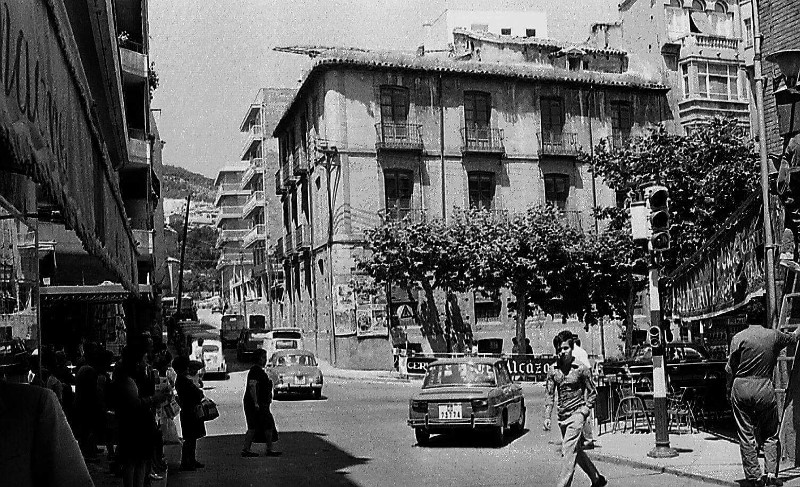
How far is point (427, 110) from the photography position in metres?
45.4

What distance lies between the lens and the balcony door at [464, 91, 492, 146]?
46125mm

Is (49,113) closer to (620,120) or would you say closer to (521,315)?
(521,315)

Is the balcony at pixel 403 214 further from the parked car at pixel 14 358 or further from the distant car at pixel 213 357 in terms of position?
the parked car at pixel 14 358

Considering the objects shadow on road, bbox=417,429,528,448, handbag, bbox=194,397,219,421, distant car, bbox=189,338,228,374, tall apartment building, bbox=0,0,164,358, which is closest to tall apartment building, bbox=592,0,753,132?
distant car, bbox=189,338,228,374

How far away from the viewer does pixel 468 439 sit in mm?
17953

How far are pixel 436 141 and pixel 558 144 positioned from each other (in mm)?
6413

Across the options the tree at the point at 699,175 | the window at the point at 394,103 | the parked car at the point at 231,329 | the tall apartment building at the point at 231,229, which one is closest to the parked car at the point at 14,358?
the tree at the point at 699,175

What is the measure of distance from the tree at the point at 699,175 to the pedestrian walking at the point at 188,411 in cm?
1872

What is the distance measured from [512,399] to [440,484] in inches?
220

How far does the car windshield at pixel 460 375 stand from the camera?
17.6 m

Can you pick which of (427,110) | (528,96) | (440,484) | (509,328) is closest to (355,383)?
(509,328)

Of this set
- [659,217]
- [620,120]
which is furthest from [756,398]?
[620,120]

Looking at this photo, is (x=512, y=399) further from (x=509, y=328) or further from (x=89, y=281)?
(x=509, y=328)

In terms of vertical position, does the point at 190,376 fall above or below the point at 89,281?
below
